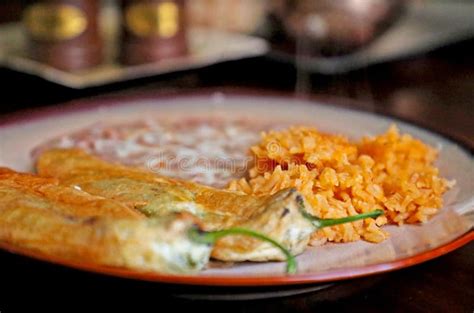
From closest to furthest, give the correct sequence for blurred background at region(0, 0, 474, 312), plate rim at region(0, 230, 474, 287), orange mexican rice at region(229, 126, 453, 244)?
plate rim at region(0, 230, 474, 287) < orange mexican rice at region(229, 126, 453, 244) < blurred background at region(0, 0, 474, 312)

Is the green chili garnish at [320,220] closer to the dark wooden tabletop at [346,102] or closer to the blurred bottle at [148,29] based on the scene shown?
the dark wooden tabletop at [346,102]

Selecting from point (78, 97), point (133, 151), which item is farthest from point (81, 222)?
point (78, 97)

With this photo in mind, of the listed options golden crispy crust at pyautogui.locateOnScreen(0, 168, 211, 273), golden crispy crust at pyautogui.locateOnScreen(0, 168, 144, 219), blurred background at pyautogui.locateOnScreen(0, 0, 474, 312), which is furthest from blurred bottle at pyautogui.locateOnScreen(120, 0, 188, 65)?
golden crispy crust at pyautogui.locateOnScreen(0, 168, 211, 273)

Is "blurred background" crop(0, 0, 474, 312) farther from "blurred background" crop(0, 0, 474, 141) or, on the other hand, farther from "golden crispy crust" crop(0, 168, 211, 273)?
"golden crispy crust" crop(0, 168, 211, 273)

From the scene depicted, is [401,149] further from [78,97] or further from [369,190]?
[78,97]

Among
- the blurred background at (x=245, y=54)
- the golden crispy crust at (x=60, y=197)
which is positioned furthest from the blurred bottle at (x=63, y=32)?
the golden crispy crust at (x=60, y=197)

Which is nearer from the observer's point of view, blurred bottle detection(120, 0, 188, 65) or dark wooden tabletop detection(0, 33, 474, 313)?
dark wooden tabletop detection(0, 33, 474, 313)
